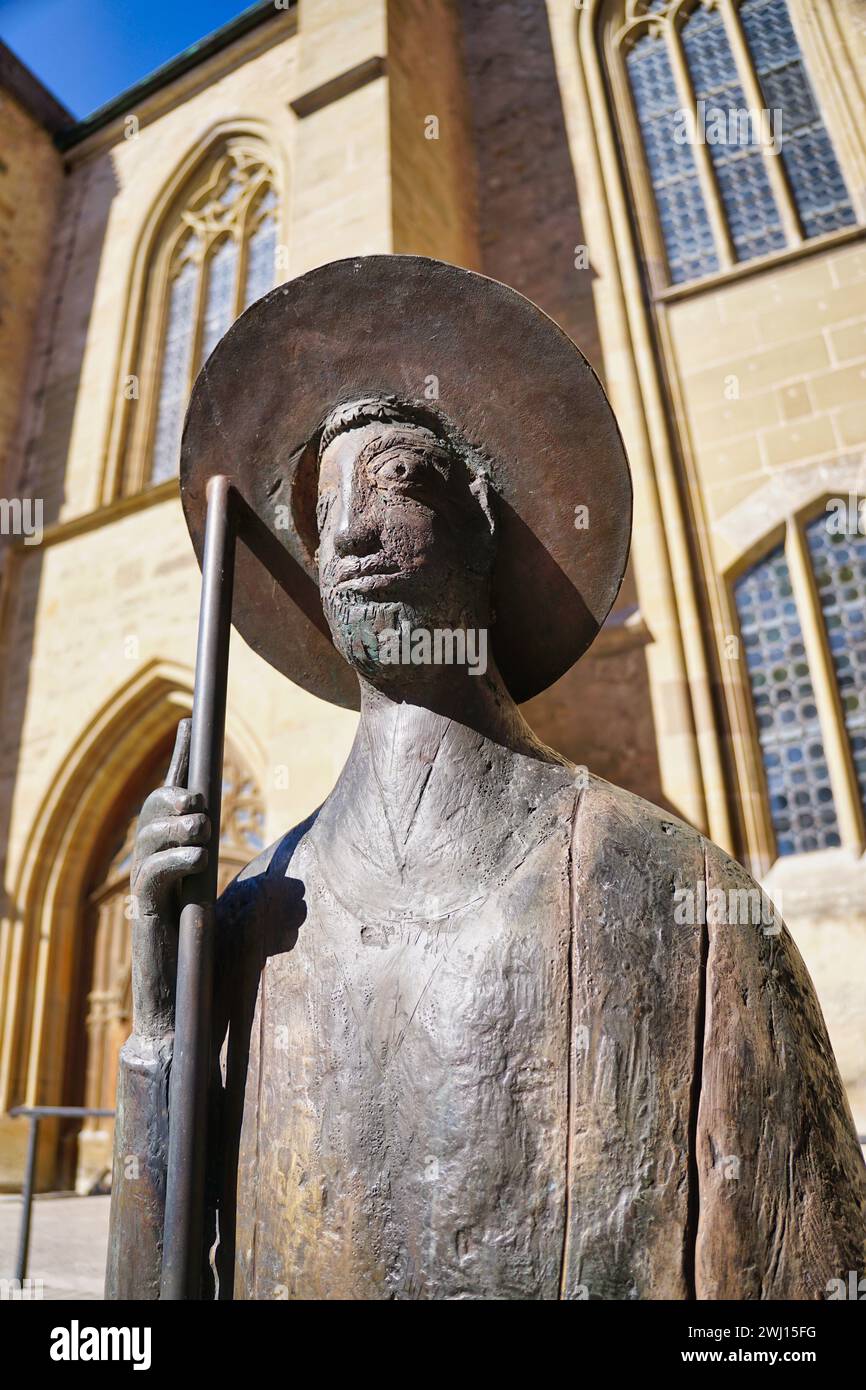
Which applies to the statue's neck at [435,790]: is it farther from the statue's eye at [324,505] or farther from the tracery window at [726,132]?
the tracery window at [726,132]

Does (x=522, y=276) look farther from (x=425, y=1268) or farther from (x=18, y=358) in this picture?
(x=425, y=1268)

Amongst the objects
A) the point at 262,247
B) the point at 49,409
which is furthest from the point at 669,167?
the point at 49,409

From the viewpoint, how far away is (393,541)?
54.7 inches

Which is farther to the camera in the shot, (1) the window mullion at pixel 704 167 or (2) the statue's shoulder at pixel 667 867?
(1) the window mullion at pixel 704 167

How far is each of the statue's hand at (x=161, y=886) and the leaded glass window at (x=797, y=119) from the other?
7648 millimetres

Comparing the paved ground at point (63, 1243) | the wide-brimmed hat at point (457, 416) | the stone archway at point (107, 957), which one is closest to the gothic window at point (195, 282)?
the stone archway at point (107, 957)

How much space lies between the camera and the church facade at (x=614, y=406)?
5953 millimetres

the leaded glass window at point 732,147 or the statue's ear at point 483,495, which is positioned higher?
the leaded glass window at point 732,147

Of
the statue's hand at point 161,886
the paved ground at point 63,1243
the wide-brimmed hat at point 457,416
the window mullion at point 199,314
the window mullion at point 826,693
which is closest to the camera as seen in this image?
the statue's hand at point 161,886

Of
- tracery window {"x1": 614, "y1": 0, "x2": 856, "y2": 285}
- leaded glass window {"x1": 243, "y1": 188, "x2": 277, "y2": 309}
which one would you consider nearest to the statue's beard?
tracery window {"x1": 614, "y1": 0, "x2": 856, "y2": 285}

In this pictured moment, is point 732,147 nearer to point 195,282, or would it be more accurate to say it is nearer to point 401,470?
point 195,282

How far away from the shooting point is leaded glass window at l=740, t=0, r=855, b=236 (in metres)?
7.25

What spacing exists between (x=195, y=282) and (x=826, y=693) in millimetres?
8180
